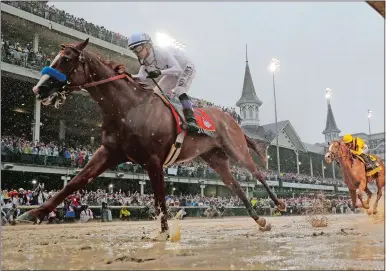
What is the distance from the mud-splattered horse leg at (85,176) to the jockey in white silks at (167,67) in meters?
1.20

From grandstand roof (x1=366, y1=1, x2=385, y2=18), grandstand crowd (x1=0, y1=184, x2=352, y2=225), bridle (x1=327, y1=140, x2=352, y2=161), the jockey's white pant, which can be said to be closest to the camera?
grandstand roof (x1=366, y1=1, x2=385, y2=18)

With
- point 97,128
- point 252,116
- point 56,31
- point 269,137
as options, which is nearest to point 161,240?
point 56,31

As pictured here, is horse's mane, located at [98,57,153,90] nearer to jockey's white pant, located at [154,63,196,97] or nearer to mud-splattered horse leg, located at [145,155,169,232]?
jockey's white pant, located at [154,63,196,97]

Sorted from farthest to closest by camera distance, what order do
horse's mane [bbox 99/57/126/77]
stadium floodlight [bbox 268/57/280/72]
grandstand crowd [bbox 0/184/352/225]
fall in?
stadium floodlight [bbox 268/57/280/72]
grandstand crowd [bbox 0/184/352/225]
horse's mane [bbox 99/57/126/77]

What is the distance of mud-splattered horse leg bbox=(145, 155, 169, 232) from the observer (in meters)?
4.97

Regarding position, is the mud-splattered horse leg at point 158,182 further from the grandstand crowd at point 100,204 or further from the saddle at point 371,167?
the saddle at point 371,167

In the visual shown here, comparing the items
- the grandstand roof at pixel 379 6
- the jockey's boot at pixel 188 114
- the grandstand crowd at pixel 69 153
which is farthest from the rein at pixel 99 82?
the grandstand crowd at pixel 69 153

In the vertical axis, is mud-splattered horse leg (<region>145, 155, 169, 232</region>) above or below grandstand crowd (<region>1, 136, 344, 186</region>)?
below

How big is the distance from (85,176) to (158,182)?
89cm

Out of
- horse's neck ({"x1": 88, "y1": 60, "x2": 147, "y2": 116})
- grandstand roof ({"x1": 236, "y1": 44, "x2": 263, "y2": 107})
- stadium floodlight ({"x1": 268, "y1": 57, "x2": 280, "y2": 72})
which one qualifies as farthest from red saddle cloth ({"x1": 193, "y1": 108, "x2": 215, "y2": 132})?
grandstand roof ({"x1": 236, "y1": 44, "x2": 263, "y2": 107})

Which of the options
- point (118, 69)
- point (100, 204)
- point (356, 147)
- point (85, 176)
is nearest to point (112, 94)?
point (118, 69)

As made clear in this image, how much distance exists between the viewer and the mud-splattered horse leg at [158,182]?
497cm

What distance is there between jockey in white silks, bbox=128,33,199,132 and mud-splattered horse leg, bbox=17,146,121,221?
120cm

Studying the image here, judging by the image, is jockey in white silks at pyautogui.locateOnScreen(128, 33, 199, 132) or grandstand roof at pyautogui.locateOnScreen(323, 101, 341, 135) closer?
jockey in white silks at pyautogui.locateOnScreen(128, 33, 199, 132)
